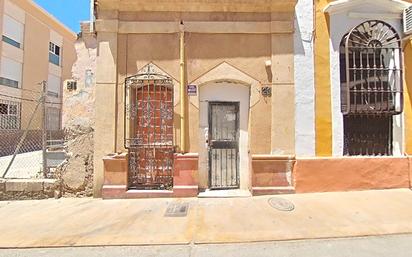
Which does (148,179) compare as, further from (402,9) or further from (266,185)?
(402,9)

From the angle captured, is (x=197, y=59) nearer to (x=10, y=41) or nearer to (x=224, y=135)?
(x=224, y=135)

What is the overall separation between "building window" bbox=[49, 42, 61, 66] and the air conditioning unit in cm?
2534

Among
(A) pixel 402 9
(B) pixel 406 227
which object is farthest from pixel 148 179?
(A) pixel 402 9

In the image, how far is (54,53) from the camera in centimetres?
2639

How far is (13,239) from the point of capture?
471cm

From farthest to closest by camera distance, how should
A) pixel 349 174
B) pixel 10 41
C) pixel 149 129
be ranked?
pixel 10 41 < pixel 149 129 < pixel 349 174

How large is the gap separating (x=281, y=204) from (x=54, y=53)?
1012 inches

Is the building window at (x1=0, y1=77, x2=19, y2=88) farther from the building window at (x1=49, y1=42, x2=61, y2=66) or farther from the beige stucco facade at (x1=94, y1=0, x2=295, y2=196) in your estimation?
the beige stucco facade at (x1=94, y1=0, x2=295, y2=196)

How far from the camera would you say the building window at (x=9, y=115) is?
18203mm

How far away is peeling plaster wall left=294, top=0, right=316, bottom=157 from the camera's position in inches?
277

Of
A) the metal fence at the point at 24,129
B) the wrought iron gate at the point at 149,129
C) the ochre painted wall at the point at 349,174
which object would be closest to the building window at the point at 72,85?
the wrought iron gate at the point at 149,129

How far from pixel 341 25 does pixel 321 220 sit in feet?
14.7

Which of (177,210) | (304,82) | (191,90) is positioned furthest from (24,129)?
(304,82)

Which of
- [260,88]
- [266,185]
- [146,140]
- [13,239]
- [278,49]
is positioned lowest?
[13,239]
